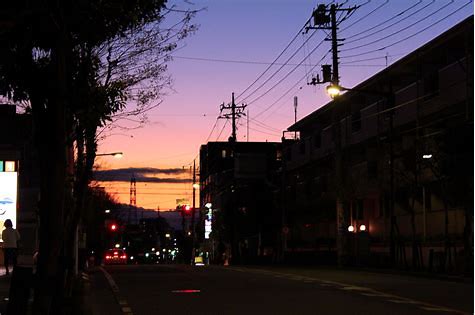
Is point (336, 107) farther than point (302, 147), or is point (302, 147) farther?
point (302, 147)

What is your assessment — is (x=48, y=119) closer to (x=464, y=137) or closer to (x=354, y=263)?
(x=464, y=137)

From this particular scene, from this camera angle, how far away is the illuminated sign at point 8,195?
30.3m

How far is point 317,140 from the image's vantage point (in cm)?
5441

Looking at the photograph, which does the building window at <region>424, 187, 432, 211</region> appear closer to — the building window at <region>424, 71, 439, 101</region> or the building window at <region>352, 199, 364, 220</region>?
the building window at <region>424, 71, 439, 101</region>

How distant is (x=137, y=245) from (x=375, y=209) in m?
88.4

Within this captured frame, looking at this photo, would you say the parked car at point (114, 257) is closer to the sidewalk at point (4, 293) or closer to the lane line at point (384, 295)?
the sidewalk at point (4, 293)

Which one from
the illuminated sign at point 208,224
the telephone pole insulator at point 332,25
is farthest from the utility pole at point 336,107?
the illuminated sign at point 208,224

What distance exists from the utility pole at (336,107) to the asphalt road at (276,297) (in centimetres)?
1423

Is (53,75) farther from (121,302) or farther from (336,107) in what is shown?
(336,107)

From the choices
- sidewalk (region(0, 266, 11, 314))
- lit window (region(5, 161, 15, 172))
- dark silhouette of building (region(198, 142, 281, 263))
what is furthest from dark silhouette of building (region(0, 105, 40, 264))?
dark silhouette of building (region(198, 142, 281, 263))

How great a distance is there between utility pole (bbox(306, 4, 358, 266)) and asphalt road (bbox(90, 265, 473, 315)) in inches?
560

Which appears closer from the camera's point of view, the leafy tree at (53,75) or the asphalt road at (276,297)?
the leafy tree at (53,75)

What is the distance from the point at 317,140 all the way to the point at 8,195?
28.1 metres

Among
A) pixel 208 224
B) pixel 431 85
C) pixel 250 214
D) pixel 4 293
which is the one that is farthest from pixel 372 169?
pixel 208 224
